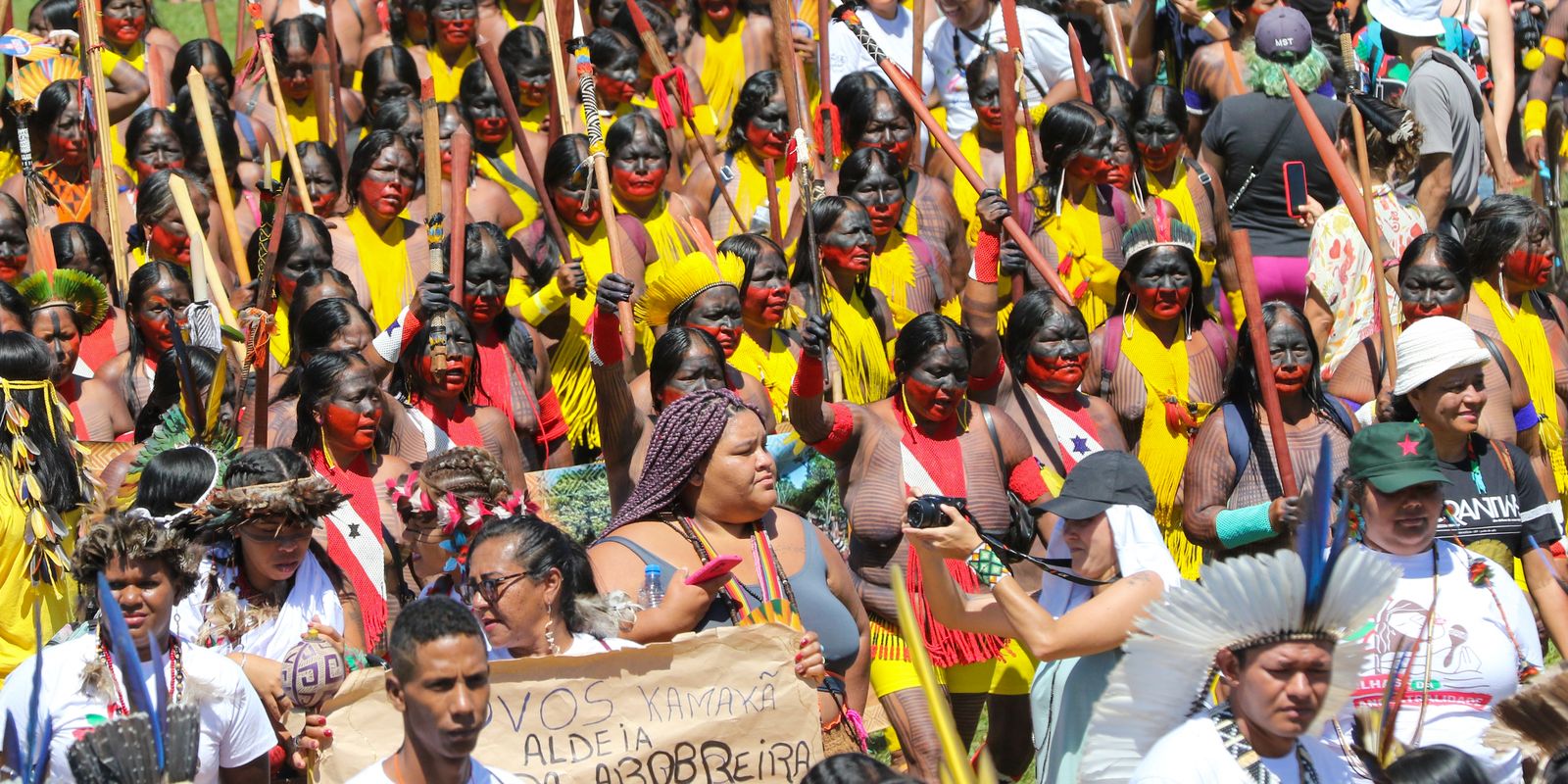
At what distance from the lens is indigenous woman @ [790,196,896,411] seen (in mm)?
8492

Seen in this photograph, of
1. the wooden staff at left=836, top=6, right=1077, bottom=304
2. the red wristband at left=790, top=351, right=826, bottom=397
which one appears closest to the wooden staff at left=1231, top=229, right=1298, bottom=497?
the wooden staff at left=836, top=6, right=1077, bottom=304

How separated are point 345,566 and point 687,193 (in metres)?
4.63

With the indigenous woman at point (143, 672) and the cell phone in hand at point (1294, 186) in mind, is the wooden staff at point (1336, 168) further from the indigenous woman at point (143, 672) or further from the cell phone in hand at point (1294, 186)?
the indigenous woman at point (143, 672)

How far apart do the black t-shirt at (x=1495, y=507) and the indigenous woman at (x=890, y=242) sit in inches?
131

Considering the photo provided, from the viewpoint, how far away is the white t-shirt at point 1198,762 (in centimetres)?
387

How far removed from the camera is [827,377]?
7996 mm

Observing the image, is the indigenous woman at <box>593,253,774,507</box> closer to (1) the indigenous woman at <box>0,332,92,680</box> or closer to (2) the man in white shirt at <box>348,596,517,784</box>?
(1) the indigenous woman at <box>0,332,92,680</box>

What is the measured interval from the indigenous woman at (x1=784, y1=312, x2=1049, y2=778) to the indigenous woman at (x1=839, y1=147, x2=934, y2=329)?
6.38 feet

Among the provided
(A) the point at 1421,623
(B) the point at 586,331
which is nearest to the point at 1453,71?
(B) the point at 586,331

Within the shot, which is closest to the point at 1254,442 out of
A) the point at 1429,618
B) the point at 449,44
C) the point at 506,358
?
the point at 1429,618

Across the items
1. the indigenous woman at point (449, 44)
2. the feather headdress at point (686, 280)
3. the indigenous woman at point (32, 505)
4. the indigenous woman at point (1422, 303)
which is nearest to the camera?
the indigenous woman at point (32, 505)

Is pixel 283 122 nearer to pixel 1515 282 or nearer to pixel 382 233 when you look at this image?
pixel 382 233

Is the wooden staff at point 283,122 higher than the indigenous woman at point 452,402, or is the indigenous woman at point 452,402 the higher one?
the wooden staff at point 283,122

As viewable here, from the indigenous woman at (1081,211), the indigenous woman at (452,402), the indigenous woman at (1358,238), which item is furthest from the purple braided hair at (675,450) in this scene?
the indigenous woman at (1081,211)
